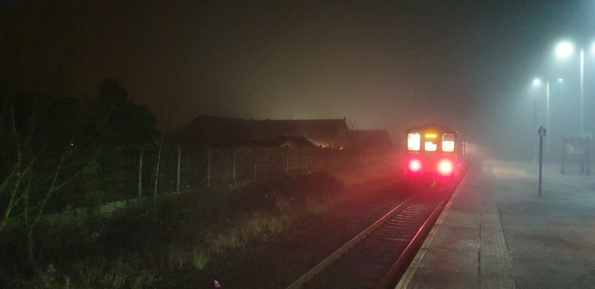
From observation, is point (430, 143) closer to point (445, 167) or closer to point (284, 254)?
point (445, 167)

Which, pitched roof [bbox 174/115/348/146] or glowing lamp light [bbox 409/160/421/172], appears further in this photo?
pitched roof [bbox 174/115/348/146]

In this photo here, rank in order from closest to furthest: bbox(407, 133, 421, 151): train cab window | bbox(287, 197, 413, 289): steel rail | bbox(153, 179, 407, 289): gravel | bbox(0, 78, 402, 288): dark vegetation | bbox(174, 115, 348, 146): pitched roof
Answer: bbox(0, 78, 402, 288): dark vegetation, bbox(287, 197, 413, 289): steel rail, bbox(153, 179, 407, 289): gravel, bbox(407, 133, 421, 151): train cab window, bbox(174, 115, 348, 146): pitched roof

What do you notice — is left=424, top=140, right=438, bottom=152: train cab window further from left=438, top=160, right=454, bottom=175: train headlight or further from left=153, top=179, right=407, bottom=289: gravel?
left=153, top=179, right=407, bottom=289: gravel

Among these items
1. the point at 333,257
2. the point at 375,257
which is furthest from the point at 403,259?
the point at 333,257

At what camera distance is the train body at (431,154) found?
23.3 metres

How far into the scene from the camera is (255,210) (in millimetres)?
14641

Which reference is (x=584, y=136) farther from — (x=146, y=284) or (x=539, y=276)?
(x=146, y=284)

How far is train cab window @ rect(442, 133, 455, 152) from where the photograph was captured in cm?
2381

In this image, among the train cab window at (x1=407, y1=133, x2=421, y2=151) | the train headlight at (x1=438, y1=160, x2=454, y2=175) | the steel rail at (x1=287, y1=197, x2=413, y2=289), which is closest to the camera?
the steel rail at (x1=287, y1=197, x2=413, y2=289)

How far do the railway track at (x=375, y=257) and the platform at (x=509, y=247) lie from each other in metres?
0.38

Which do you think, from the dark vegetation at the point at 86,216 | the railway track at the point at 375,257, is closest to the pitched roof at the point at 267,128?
the railway track at the point at 375,257

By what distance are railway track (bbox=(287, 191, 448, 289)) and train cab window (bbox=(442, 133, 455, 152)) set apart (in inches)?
335

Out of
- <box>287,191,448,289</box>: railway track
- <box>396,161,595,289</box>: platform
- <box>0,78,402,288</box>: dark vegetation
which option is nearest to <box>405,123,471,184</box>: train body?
<box>396,161,595,289</box>: platform

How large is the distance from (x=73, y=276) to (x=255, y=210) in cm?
761
